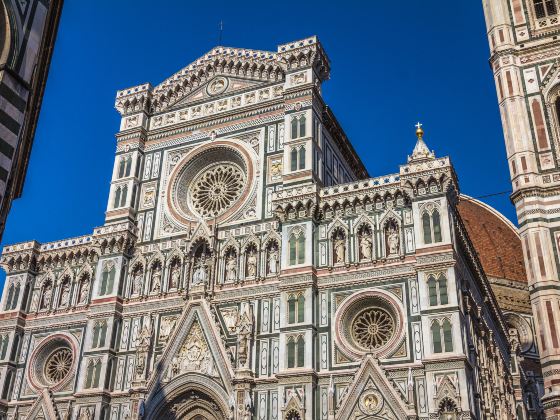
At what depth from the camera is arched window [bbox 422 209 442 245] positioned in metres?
24.7

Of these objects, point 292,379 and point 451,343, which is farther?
point 292,379

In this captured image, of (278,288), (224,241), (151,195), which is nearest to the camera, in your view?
(278,288)

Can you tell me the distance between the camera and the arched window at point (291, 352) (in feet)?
80.6

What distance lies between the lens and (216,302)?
27781 mm

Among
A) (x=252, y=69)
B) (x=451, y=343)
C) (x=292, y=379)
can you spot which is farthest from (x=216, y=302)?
(x=252, y=69)

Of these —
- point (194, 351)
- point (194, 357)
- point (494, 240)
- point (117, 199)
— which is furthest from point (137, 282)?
point (494, 240)

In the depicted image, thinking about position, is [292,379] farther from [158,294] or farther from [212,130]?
[212,130]

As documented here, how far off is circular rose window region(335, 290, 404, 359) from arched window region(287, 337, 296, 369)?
1.64 metres

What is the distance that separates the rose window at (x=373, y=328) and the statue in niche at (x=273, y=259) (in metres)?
4.11

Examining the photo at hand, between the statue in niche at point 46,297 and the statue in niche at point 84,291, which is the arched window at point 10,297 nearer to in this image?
the statue in niche at point 46,297

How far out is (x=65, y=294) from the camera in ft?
104

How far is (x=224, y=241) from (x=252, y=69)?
9.05 m

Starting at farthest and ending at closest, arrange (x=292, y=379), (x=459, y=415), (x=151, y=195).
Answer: (x=151, y=195), (x=292, y=379), (x=459, y=415)

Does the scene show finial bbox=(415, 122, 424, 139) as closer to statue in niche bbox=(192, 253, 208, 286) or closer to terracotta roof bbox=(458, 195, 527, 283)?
statue in niche bbox=(192, 253, 208, 286)
